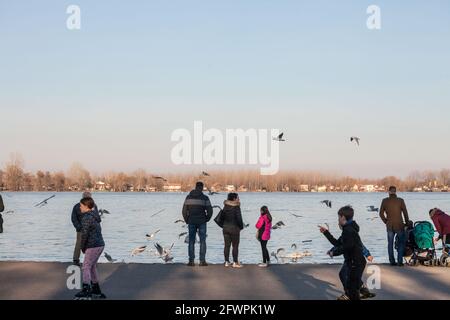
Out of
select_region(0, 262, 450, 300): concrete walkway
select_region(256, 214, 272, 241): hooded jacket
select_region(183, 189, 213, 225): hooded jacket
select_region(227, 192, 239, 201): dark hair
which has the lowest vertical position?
select_region(0, 262, 450, 300): concrete walkway

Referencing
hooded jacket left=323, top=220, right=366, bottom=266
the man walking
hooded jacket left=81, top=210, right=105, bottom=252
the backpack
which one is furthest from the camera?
the backpack

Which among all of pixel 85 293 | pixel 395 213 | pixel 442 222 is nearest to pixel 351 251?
pixel 85 293

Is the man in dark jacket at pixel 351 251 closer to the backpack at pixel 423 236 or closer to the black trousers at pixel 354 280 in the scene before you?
the black trousers at pixel 354 280

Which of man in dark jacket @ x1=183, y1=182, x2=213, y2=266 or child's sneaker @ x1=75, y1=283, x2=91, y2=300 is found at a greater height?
man in dark jacket @ x1=183, y1=182, x2=213, y2=266

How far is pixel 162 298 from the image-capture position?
13.0 m

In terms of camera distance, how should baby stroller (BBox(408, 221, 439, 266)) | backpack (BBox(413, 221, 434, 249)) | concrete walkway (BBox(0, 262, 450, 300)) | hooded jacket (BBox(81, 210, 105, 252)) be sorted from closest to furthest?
hooded jacket (BBox(81, 210, 105, 252))
concrete walkway (BBox(0, 262, 450, 300))
baby stroller (BBox(408, 221, 439, 266))
backpack (BBox(413, 221, 434, 249))

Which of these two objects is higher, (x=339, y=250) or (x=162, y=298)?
(x=339, y=250)

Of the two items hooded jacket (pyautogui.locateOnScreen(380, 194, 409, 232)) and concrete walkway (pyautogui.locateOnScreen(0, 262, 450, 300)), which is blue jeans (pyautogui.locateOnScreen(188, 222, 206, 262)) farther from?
hooded jacket (pyautogui.locateOnScreen(380, 194, 409, 232))

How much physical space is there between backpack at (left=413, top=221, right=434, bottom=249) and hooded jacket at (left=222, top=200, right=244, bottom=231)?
4.38 m

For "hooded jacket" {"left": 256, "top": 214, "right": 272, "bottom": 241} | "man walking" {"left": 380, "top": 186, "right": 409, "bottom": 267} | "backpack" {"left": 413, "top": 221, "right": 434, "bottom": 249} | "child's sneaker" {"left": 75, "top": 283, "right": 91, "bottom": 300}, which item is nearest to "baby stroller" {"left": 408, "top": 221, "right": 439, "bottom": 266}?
"backpack" {"left": 413, "top": 221, "right": 434, "bottom": 249}

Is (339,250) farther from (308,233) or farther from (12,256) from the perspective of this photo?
(308,233)

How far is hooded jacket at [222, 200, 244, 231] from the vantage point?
18.0 metres
